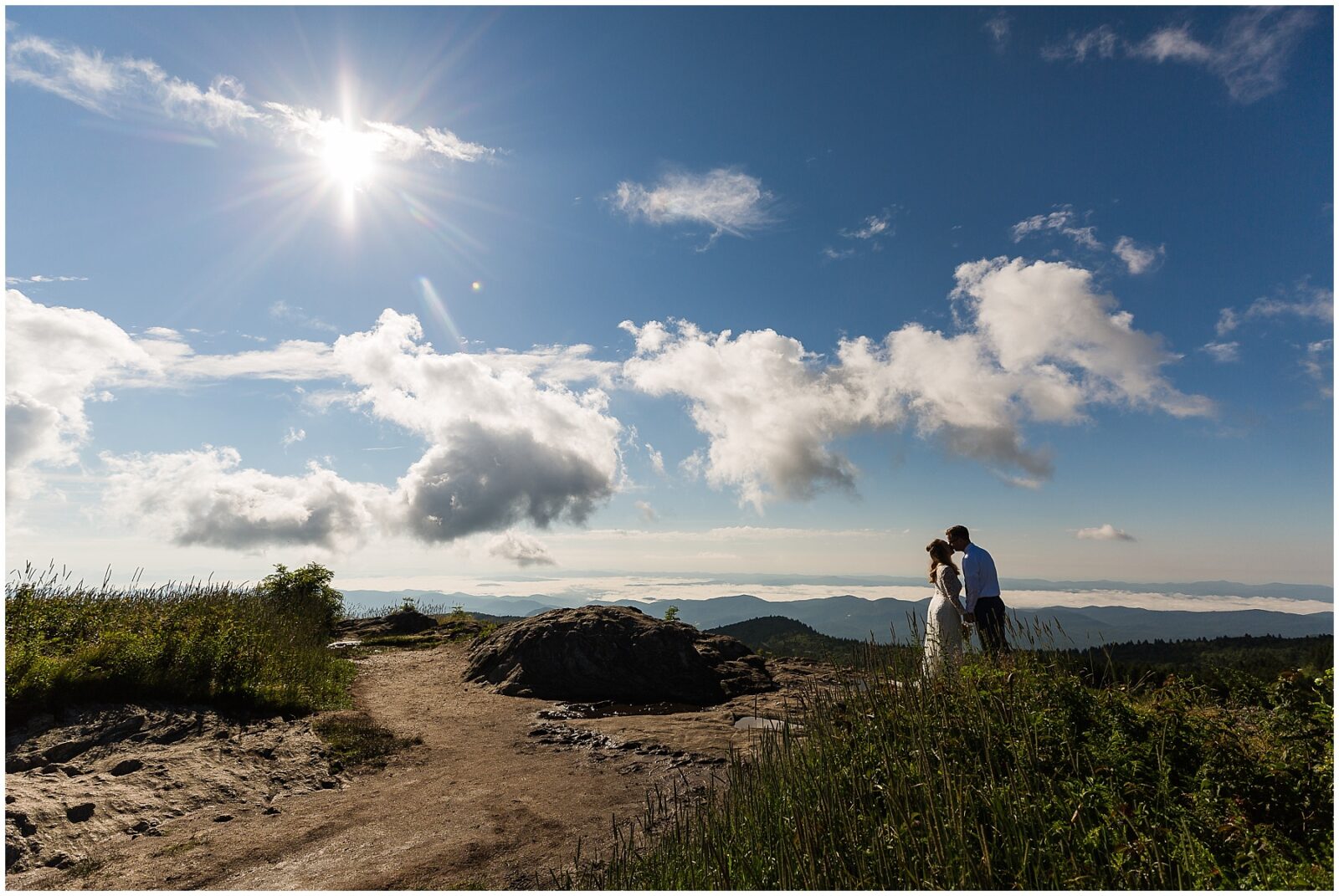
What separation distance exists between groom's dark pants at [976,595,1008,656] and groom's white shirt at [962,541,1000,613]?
7 cm

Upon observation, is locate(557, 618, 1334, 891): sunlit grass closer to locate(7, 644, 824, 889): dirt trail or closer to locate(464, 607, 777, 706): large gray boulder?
locate(7, 644, 824, 889): dirt trail

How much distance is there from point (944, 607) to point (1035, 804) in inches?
219

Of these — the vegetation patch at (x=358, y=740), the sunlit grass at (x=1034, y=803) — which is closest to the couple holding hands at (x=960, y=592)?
the sunlit grass at (x=1034, y=803)

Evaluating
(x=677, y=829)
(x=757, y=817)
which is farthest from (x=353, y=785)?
(x=757, y=817)

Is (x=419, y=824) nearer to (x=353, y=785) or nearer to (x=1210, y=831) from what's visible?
(x=353, y=785)

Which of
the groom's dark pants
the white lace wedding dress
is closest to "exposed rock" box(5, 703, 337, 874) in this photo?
the white lace wedding dress

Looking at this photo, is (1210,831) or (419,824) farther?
(419,824)

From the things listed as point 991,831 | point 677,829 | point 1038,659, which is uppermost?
point 1038,659

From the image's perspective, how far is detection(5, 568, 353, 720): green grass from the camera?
29.2ft

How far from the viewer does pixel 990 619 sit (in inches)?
381

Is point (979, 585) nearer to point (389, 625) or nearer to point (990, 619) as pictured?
point (990, 619)

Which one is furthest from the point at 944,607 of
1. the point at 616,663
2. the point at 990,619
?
the point at 616,663

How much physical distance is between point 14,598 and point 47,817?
9706 mm

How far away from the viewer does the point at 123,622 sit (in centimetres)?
1283
